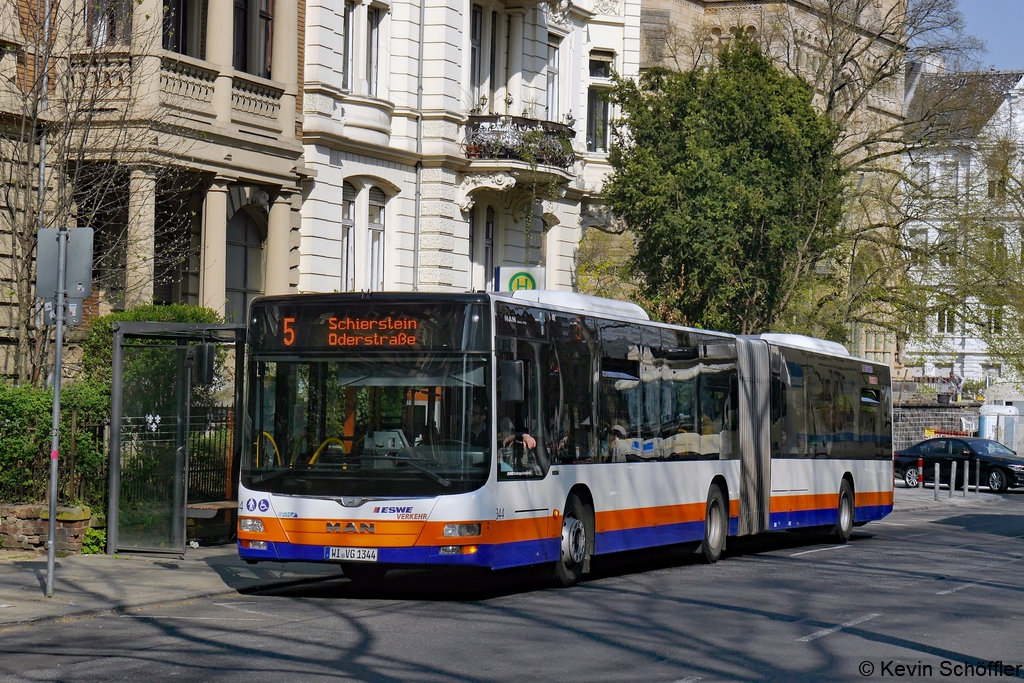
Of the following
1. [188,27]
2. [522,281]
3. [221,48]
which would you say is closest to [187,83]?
[221,48]

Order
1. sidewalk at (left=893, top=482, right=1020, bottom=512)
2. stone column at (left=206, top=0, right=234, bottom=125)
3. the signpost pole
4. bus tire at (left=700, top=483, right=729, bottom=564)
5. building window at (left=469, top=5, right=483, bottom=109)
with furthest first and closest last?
sidewalk at (left=893, top=482, right=1020, bottom=512)
building window at (left=469, top=5, right=483, bottom=109)
stone column at (left=206, top=0, right=234, bottom=125)
bus tire at (left=700, top=483, right=729, bottom=564)
the signpost pole

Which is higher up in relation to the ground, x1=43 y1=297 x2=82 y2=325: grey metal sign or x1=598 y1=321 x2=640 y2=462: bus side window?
x1=43 y1=297 x2=82 y2=325: grey metal sign

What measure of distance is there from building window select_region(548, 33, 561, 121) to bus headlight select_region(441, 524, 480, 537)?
22.8 metres

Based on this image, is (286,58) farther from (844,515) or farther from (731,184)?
(844,515)

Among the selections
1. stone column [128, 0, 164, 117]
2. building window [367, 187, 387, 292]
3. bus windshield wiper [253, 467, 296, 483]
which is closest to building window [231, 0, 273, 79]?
stone column [128, 0, 164, 117]

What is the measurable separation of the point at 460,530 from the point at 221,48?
1251 centimetres

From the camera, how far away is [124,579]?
1516 centimetres

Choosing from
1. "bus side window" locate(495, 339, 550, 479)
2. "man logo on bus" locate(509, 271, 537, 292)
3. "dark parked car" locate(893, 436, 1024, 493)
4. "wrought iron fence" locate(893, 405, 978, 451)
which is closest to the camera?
"bus side window" locate(495, 339, 550, 479)

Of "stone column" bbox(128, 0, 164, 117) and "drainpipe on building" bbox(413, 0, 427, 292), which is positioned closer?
"stone column" bbox(128, 0, 164, 117)

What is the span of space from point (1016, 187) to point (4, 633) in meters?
53.1

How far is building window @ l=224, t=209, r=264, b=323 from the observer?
85.1ft

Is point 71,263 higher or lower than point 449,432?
higher

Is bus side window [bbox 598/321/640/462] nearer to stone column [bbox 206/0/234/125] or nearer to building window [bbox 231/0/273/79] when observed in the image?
stone column [bbox 206/0/234/125]

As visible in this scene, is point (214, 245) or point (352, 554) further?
point (214, 245)
